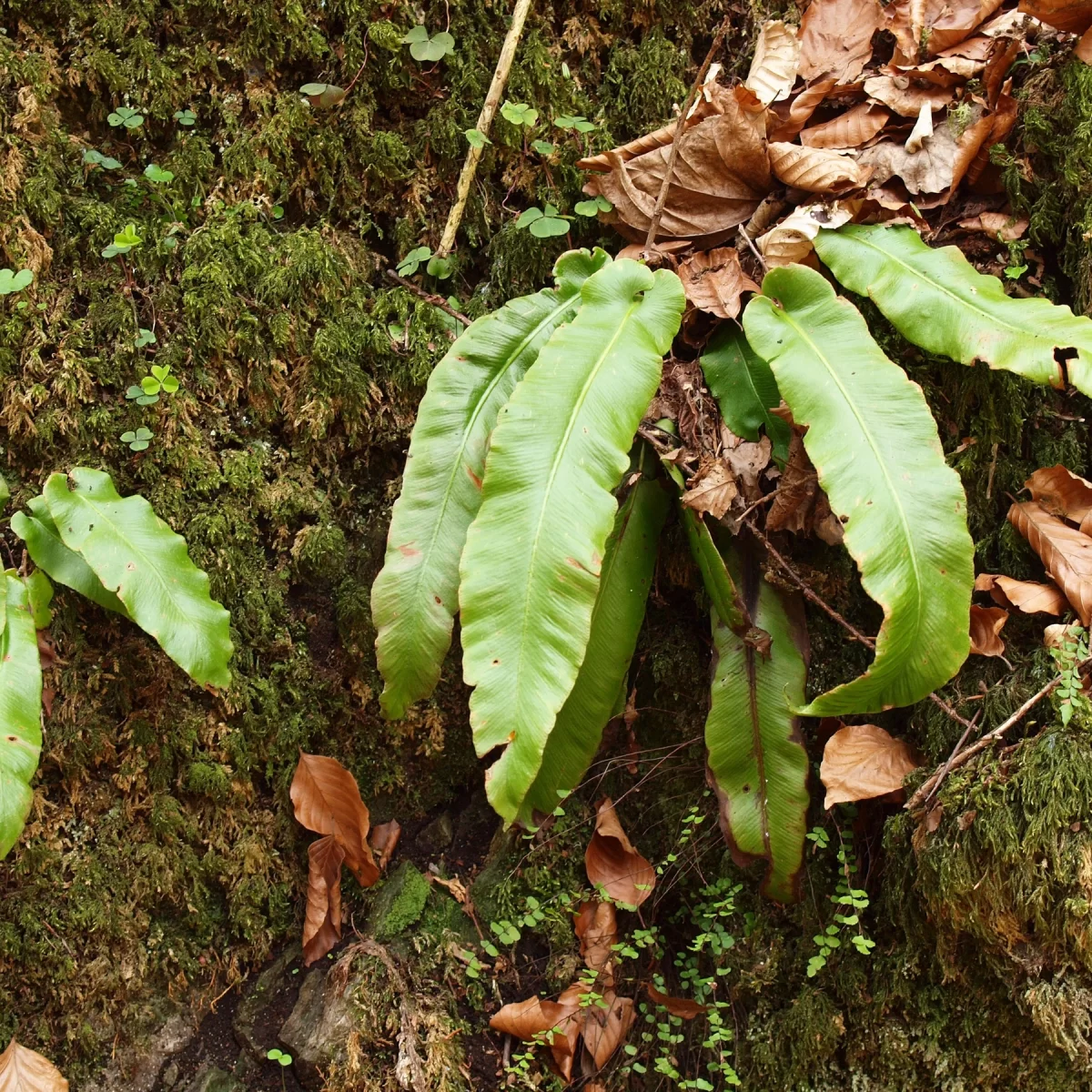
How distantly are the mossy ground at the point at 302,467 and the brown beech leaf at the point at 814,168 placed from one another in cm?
39

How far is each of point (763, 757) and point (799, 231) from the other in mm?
1274

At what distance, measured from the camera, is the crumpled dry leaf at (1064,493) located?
2076mm

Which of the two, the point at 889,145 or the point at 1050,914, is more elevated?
the point at 889,145

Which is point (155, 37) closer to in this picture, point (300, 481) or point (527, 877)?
point (300, 481)

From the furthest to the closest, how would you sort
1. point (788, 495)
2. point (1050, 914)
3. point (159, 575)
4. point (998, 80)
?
point (998, 80) → point (788, 495) → point (159, 575) → point (1050, 914)

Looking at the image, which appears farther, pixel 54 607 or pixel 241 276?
pixel 241 276

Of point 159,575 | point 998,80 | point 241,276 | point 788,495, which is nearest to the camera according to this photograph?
point 159,575

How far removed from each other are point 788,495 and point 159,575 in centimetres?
142

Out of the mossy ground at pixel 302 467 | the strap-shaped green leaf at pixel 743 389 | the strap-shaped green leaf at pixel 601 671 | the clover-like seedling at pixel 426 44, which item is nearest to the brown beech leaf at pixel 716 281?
the strap-shaped green leaf at pixel 743 389

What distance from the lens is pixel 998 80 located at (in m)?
2.32

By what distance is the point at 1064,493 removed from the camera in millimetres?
2109

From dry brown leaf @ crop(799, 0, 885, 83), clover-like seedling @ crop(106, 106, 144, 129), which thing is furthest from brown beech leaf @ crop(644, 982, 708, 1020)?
clover-like seedling @ crop(106, 106, 144, 129)

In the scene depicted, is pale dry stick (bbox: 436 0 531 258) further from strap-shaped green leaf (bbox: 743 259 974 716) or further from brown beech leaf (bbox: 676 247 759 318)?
strap-shaped green leaf (bbox: 743 259 974 716)

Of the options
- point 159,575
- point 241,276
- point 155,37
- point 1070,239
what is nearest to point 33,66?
point 155,37
